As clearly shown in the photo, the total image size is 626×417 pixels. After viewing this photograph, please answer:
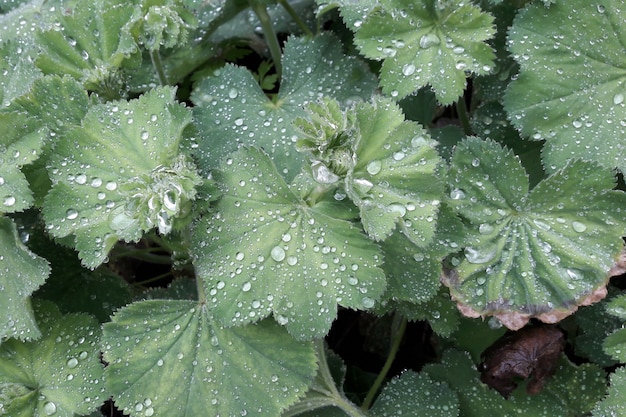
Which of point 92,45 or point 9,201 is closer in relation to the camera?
point 9,201

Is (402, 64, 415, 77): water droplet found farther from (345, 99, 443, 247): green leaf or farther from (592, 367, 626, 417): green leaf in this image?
(592, 367, 626, 417): green leaf

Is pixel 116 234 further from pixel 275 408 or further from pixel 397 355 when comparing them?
pixel 397 355

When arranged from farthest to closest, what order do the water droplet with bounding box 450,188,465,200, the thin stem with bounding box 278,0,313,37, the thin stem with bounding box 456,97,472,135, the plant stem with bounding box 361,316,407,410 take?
the thin stem with bounding box 278,0,313,37
the thin stem with bounding box 456,97,472,135
the plant stem with bounding box 361,316,407,410
the water droplet with bounding box 450,188,465,200

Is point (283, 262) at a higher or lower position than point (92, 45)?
lower

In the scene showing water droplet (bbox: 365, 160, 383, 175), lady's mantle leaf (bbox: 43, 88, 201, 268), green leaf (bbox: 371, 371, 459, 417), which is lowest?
green leaf (bbox: 371, 371, 459, 417)

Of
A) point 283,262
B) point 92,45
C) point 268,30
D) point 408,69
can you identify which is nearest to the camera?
point 283,262

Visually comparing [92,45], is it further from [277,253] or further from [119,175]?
[277,253]

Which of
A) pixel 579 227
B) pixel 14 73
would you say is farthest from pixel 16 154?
pixel 579 227

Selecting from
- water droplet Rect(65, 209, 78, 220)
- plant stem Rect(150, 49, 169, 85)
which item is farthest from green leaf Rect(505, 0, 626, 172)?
water droplet Rect(65, 209, 78, 220)
